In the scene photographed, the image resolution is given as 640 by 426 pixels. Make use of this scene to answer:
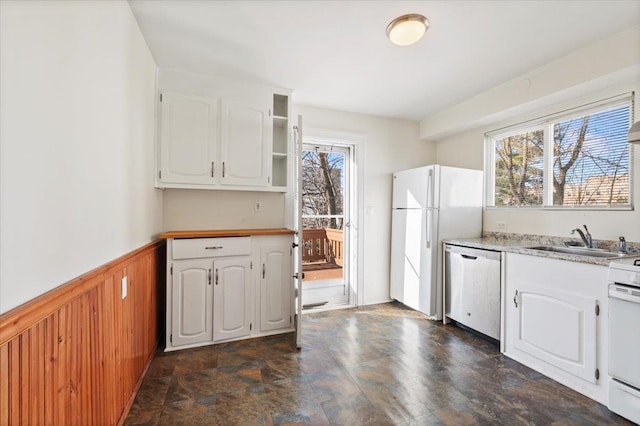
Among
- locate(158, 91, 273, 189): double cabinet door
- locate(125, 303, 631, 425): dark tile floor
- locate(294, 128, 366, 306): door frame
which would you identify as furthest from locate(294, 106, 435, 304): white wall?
locate(158, 91, 273, 189): double cabinet door

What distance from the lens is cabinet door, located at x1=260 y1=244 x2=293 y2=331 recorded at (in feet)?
8.96

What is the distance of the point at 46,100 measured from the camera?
3.11 feet

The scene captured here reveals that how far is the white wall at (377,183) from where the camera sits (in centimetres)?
370

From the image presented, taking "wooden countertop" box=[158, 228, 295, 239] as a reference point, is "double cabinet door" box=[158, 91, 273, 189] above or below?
above

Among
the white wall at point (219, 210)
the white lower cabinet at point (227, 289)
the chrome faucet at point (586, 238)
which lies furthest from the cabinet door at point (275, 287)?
the chrome faucet at point (586, 238)

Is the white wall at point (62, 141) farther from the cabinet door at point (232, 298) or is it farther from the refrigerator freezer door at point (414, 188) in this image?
the refrigerator freezer door at point (414, 188)

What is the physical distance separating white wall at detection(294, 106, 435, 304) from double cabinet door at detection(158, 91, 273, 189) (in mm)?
1177

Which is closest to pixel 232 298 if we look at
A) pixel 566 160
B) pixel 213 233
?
pixel 213 233

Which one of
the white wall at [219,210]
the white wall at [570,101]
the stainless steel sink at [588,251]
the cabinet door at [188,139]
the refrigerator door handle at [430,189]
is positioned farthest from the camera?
the refrigerator door handle at [430,189]

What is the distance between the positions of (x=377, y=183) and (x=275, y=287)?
1.92m

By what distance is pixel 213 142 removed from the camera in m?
2.67

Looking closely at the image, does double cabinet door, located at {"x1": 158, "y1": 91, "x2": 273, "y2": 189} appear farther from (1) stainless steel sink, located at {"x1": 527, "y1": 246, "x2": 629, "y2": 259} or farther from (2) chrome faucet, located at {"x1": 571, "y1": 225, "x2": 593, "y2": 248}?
(2) chrome faucet, located at {"x1": 571, "y1": 225, "x2": 593, "y2": 248}

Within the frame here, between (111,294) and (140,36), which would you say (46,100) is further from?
(140,36)

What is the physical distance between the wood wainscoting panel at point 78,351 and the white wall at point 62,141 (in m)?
0.07
